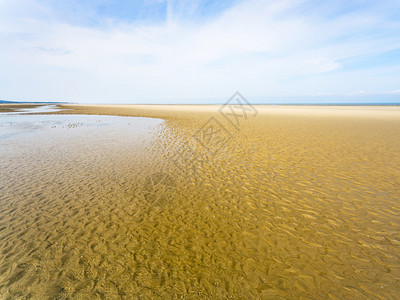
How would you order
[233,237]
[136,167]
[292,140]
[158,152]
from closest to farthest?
1. [233,237]
2. [136,167]
3. [158,152]
4. [292,140]

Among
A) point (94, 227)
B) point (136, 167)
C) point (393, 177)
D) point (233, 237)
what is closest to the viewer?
point (233, 237)

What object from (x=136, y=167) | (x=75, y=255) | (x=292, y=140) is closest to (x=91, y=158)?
(x=136, y=167)

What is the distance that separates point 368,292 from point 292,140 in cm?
1860

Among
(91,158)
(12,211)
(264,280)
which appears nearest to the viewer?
(264,280)

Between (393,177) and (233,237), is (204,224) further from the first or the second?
(393,177)

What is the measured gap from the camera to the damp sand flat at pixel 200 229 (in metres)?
4.71

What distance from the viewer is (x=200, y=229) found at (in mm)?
6820

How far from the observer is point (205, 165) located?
44.7 feet

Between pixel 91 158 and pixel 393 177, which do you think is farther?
pixel 91 158

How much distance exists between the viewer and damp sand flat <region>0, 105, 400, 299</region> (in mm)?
4707

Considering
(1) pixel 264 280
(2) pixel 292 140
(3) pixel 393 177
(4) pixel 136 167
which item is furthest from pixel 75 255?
(2) pixel 292 140

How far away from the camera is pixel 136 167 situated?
1306 centimetres

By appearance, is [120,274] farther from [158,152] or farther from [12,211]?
[158,152]

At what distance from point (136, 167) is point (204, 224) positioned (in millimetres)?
7740
